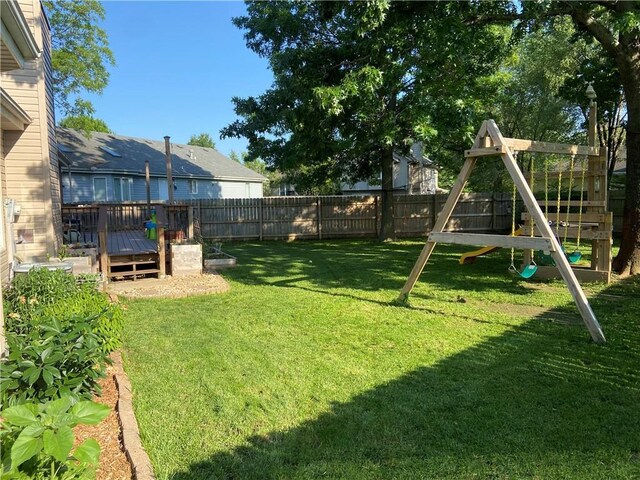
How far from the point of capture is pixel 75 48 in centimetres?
2238

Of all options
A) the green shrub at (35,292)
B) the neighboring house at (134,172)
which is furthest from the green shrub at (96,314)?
Result: the neighboring house at (134,172)

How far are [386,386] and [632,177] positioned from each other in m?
7.00

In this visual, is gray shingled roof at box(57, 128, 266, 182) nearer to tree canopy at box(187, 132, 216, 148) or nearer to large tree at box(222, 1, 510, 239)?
large tree at box(222, 1, 510, 239)

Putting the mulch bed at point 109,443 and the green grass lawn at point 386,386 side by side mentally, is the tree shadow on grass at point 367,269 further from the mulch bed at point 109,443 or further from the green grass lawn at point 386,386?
the mulch bed at point 109,443

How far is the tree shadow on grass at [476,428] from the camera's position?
96.9 inches

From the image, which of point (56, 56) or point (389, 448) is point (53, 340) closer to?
point (389, 448)

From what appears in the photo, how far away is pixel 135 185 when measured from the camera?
22906mm

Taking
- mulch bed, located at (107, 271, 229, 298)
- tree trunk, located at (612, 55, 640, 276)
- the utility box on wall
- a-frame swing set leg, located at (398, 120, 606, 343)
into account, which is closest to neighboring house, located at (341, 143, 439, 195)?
tree trunk, located at (612, 55, 640, 276)

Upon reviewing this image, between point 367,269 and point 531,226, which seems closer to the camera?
point 531,226

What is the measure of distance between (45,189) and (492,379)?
6972 millimetres

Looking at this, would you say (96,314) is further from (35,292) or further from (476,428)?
(476,428)

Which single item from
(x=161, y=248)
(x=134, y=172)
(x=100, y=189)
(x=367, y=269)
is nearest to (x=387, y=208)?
(x=367, y=269)

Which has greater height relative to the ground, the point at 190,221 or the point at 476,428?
the point at 190,221

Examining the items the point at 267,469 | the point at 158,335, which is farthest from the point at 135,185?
the point at 267,469
